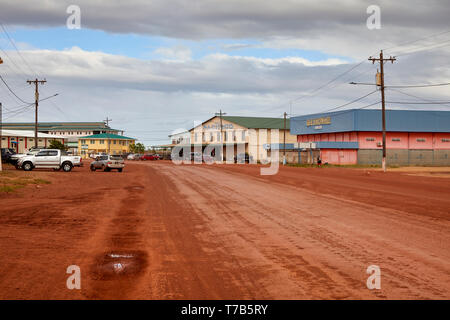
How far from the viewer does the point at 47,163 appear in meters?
37.4

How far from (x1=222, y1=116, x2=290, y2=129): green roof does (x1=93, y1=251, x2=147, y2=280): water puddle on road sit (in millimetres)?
87897

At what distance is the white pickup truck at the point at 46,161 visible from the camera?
3650cm

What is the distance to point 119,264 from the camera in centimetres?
775

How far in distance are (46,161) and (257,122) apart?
69.4m

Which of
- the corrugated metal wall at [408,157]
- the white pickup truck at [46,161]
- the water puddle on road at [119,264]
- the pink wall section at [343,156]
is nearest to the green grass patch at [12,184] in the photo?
the white pickup truck at [46,161]

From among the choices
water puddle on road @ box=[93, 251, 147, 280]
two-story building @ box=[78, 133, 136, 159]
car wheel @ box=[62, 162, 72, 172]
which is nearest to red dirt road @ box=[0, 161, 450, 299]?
water puddle on road @ box=[93, 251, 147, 280]

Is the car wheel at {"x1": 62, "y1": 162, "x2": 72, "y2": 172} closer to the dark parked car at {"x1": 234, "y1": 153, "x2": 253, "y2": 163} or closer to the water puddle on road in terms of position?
the water puddle on road

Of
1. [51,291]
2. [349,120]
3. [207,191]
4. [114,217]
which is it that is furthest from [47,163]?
[349,120]

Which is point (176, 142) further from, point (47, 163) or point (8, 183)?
point (8, 183)

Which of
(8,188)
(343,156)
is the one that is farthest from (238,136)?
(8,188)

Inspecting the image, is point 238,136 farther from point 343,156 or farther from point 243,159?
point 343,156

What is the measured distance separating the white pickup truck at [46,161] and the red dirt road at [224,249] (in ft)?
69.2

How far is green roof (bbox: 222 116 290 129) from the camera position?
9844 centimetres

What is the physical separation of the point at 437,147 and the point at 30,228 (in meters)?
72.2
